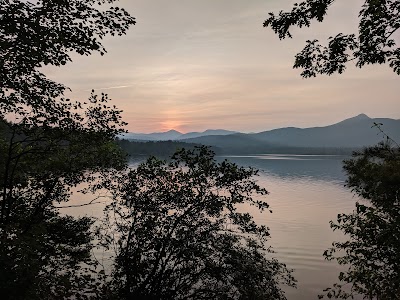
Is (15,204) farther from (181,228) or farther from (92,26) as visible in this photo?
(92,26)

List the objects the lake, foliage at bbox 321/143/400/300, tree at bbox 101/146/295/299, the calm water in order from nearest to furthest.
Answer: foliage at bbox 321/143/400/300
tree at bbox 101/146/295/299
the lake
the calm water

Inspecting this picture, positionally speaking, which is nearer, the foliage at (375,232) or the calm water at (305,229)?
the foliage at (375,232)

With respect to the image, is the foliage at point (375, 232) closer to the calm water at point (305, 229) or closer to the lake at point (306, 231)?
the calm water at point (305, 229)

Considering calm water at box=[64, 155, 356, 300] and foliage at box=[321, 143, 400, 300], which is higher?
foliage at box=[321, 143, 400, 300]

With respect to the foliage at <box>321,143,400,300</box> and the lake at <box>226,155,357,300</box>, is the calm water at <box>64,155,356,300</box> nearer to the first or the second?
the lake at <box>226,155,357,300</box>

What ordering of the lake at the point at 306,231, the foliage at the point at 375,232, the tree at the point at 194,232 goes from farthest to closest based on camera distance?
the lake at the point at 306,231
the tree at the point at 194,232
the foliage at the point at 375,232

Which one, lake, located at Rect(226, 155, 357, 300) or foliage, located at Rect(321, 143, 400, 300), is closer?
foliage, located at Rect(321, 143, 400, 300)

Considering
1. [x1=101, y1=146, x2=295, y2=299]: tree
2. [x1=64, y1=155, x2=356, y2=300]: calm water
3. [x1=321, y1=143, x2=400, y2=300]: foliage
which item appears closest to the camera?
[x1=321, y1=143, x2=400, y2=300]: foliage

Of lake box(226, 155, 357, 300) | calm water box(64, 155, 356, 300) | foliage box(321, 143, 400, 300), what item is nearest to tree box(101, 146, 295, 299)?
calm water box(64, 155, 356, 300)

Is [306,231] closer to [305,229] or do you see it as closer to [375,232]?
[305,229]

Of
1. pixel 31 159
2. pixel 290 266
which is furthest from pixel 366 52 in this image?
pixel 290 266

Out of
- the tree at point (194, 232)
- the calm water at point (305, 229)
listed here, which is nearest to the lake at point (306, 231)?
the calm water at point (305, 229)

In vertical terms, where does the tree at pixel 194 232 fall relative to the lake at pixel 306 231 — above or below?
above

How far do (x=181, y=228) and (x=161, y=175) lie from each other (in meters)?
2.80
